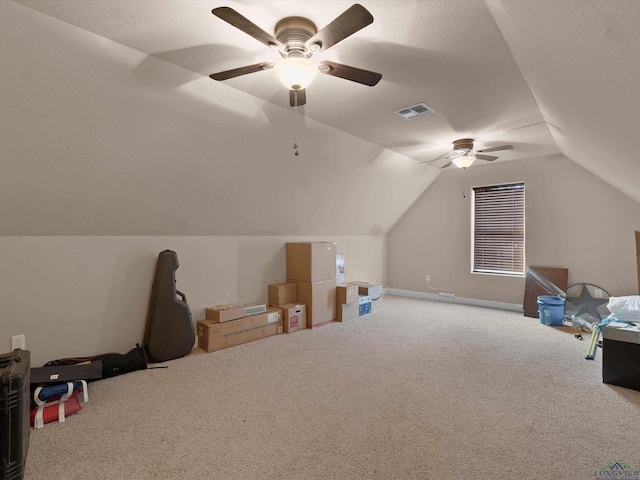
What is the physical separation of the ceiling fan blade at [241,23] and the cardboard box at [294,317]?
3.01 m

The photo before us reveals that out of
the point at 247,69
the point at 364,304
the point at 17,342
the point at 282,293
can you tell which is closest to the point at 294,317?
the point at 282,293

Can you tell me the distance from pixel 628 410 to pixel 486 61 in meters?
2.62

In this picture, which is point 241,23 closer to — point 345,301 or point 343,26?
point 343,26

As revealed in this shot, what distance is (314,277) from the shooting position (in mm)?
4148

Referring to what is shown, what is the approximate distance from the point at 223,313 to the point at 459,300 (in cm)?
413

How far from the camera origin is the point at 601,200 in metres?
4.17

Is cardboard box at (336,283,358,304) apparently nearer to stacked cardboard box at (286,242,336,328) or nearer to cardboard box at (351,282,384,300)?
stacked cardboard box at (286,242,336,328)

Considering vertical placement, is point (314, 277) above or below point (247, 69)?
below

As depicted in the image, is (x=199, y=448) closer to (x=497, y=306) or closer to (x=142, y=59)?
(x=142, y=59)

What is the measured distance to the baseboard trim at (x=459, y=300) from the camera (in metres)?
4.92

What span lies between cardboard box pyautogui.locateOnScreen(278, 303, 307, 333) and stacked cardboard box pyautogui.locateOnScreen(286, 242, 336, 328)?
0.08 metres

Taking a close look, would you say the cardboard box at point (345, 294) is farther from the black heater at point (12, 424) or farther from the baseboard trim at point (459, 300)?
the black heater at point (12, 424)

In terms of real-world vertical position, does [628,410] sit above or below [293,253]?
below

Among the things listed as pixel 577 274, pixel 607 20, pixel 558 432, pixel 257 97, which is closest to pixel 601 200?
pixel 577 274
